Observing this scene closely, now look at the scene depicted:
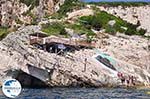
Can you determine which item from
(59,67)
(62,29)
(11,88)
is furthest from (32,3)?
(11,88)

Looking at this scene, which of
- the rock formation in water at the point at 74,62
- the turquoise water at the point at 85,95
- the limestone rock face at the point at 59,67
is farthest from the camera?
the rock formation in water at the point at 74,62

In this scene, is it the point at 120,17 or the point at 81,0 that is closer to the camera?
the point at 120,17

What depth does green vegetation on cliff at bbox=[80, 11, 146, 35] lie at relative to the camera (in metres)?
112

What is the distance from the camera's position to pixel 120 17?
126188 millimetres

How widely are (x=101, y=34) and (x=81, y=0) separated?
3050cm

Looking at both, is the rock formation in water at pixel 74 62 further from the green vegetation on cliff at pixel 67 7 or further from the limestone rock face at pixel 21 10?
the limestone rock face at pixel 21 10

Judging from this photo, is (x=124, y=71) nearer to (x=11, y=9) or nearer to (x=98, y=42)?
(x=98, y=42)

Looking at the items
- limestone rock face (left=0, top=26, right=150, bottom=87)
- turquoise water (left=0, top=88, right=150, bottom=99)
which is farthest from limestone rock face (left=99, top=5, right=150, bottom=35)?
turquoise water (left=0, top=88, right=150, bottom=99)

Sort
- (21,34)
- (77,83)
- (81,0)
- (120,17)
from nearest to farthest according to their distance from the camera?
(77,83), (21,34), (120,17), (81,0)

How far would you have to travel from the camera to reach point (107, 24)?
11638 centimetres

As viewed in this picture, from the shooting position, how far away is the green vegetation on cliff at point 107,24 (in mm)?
112381

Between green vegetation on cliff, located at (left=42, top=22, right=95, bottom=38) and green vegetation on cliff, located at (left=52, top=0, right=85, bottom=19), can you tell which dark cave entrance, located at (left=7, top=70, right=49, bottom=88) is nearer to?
green vegetation on cliff, located at (left=42, top=22, right=95, bottom=38)

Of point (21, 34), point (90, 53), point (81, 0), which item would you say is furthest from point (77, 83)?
point (81, 0)

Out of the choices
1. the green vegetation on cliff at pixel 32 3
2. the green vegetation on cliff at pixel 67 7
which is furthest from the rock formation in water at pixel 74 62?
the green vegetation on cliff at pixel 32 3
